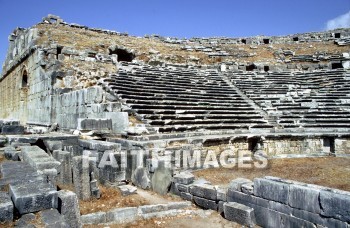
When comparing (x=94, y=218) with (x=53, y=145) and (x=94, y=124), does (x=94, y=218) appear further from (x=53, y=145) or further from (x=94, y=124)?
(x=94, y=124)

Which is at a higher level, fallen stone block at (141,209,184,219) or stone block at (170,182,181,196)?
stone block at (170,182,181,196)

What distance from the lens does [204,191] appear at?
5965 mm

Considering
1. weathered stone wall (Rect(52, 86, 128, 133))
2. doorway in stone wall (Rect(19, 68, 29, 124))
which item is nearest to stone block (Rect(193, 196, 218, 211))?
weathered stone wall (Rect(52, 86, 128, 133))

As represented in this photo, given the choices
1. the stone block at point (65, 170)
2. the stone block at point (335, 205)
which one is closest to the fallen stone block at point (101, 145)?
the stone block at point (65, 170)

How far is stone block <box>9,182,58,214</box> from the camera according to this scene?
321cm

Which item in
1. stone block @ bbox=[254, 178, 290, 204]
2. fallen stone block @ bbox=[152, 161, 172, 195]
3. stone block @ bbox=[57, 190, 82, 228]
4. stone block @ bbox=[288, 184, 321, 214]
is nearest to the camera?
stone block @ bbox=[57, 190, 82, 228]

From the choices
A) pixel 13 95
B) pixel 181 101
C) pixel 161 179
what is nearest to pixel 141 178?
pixel 161 179

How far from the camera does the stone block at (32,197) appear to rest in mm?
3213

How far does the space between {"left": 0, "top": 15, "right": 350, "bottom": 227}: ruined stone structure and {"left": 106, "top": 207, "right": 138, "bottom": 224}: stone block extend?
0.06ft

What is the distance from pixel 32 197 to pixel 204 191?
3.53m

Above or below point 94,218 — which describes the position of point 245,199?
above

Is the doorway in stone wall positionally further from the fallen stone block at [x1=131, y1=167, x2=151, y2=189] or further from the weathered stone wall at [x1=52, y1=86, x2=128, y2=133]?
the fallen stone block at [x1=131, y1=167, x2=151, y2=189]

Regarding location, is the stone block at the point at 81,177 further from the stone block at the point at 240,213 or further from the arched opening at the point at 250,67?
the arched opening at the point at 250,67

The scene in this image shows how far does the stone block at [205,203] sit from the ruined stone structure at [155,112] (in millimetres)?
21
